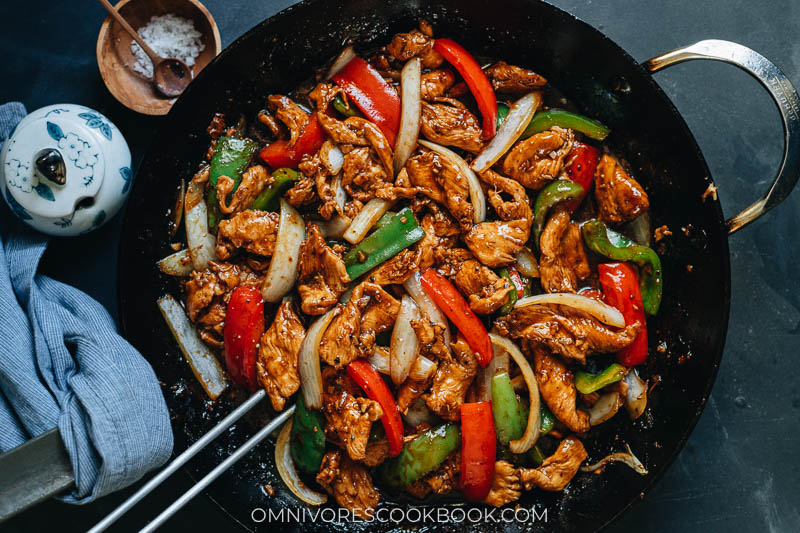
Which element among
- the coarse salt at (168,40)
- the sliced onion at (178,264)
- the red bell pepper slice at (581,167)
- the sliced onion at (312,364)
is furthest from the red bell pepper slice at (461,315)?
the coarse salt at (168,40)

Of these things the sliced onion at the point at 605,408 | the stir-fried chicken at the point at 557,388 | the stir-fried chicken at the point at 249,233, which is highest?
the stir-fried chicken at the point at 249,233

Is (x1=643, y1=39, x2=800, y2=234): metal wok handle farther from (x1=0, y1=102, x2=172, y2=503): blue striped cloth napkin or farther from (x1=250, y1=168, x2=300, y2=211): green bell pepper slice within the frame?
(x1=0, y1=102, x2=172, y2=503): blue striped cloth napkin

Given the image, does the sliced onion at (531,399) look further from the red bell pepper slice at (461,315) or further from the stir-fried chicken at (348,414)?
the stir-fried chicken at (348,414)

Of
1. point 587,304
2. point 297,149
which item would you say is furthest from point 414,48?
point 587,304

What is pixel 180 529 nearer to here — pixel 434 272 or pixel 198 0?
pixel 434 272

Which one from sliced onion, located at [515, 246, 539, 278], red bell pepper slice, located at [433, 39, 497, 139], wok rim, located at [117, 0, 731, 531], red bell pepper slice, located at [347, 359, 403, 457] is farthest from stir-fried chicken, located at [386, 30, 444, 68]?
red bell pepper slice, located at [347, 359, 403, 457]
